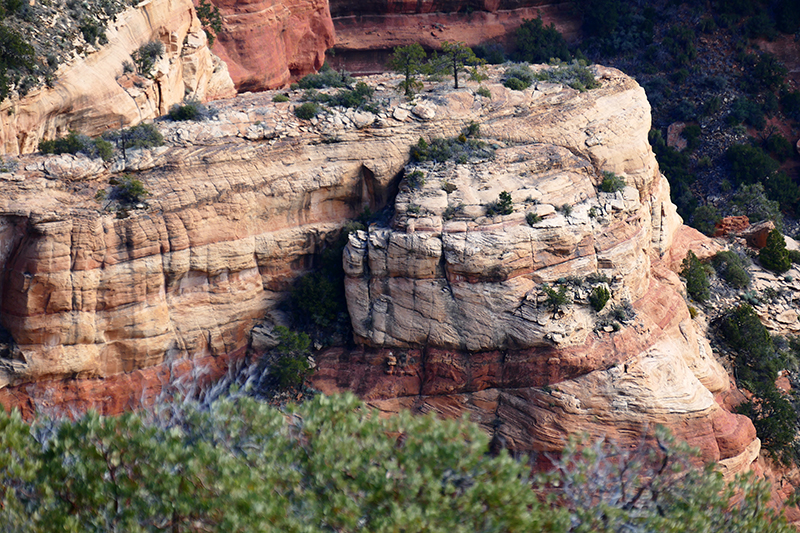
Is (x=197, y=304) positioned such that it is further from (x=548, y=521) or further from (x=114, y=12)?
(x=548, y=521)

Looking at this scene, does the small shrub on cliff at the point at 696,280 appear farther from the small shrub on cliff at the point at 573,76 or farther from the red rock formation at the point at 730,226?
the small shrub on cliff at the point at 573,76

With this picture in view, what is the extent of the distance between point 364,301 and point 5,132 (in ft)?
54.7

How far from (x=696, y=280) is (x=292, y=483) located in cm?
3063

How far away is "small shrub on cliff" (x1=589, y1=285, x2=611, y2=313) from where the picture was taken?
32.7 meters

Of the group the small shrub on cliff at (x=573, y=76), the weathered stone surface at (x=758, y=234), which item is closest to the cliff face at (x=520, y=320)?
the small shrub on cliff at (x=573, y=76)

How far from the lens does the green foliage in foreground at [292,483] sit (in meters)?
18.3

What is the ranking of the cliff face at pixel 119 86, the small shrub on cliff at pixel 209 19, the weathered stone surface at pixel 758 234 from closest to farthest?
the cliff face at pixel 119 86 < the weathered stone surface at pixel 758 234 < the small shrub on cliff at pixel 209 19

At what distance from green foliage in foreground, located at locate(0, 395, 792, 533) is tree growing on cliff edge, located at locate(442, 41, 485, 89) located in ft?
79.9

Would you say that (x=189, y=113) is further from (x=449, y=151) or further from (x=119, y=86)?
(x=449, y=151)

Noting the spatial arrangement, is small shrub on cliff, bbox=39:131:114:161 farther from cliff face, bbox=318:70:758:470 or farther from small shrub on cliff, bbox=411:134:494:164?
small shrub on cliff, bbox=411:134:494:164

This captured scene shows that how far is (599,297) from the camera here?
107 ft

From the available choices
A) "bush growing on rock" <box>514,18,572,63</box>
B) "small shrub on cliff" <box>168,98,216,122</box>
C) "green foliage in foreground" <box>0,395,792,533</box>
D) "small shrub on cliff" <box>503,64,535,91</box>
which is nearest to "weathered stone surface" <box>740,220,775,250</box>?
"small shrub on cliff" <box>503,64,535,91</box>

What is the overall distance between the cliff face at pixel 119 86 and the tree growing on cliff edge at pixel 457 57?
15.2 m

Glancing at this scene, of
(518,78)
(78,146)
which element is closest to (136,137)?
(78,146)
